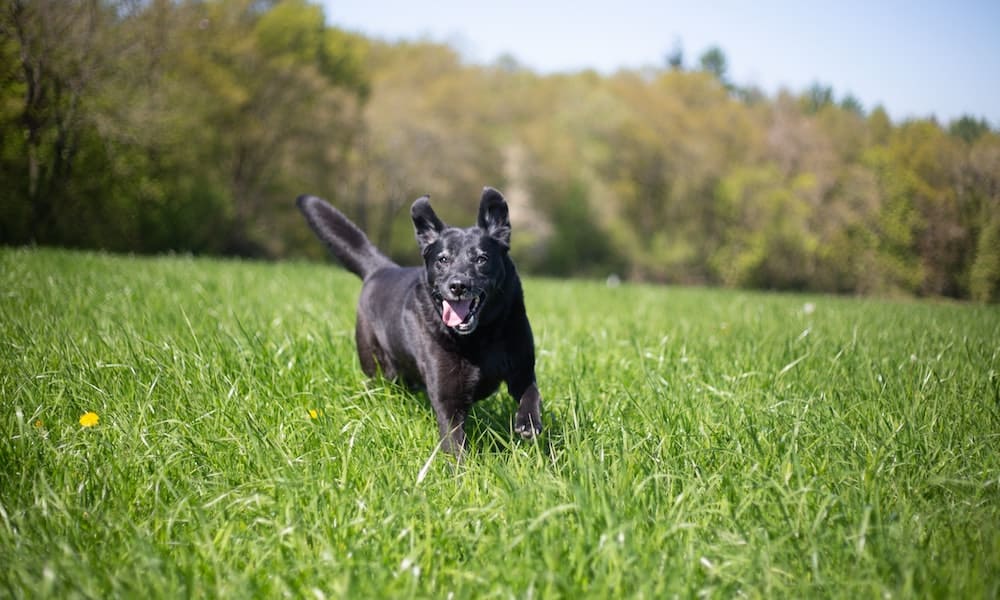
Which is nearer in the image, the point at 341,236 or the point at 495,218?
the point at 495,218

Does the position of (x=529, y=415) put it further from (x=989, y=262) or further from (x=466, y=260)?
(x=989, y=262)

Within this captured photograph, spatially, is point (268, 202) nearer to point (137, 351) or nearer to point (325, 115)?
point (325, 115)

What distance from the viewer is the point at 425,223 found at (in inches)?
147

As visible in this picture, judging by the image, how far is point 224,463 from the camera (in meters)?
2.66

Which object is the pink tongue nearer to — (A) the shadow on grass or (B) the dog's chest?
(B) the dog's chest

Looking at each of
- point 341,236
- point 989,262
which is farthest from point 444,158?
point 341,236

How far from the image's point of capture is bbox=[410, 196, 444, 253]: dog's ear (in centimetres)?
365

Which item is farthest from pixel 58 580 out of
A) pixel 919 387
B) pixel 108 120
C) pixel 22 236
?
pixel 22 236

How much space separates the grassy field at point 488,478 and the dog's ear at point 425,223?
2.95 feet

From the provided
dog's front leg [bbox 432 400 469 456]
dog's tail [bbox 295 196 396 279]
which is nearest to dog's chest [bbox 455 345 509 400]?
dog's front leg [bbox 432 400 469 456]

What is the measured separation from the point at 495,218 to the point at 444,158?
1077 inches

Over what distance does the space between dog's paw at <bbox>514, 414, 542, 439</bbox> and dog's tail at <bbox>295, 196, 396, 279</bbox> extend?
210 cm

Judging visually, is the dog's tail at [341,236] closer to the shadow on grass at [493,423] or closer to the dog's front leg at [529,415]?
the shadow on grass at [493,423]

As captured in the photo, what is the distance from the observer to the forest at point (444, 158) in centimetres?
1564
